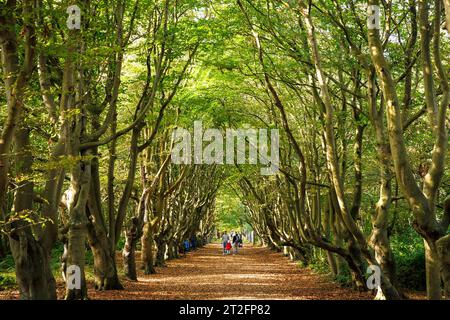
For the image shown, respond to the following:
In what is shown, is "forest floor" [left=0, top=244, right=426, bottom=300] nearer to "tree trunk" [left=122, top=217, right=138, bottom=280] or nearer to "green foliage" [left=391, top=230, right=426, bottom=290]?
"tree trunk" [left=122, top=217, right=138, bottom=280]

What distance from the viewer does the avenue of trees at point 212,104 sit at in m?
8.27

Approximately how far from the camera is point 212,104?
21.2m

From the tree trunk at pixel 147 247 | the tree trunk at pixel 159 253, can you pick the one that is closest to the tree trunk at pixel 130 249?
the tree trunk at pixel 147 247

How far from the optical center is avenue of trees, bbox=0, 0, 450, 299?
8273mm

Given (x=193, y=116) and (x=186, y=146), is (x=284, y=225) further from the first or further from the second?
(x=193, y=116)

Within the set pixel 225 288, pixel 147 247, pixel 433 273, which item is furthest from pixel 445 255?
pixel 147 247

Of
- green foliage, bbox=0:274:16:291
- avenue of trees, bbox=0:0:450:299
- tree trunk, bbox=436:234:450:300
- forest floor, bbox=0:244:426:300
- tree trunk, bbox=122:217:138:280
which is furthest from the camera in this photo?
tree trunk, bbox=122:217:138:280

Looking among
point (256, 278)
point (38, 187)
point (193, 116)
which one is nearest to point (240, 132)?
point (193, 116)

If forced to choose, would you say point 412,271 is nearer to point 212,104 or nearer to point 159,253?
point 212,104

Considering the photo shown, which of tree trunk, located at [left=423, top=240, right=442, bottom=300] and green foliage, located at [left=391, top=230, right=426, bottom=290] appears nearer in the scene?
tree trunk, located at [left=423, top=240, right=442, bottom=300]

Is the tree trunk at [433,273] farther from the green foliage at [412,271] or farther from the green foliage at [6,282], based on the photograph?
the green foliage at [6,282]

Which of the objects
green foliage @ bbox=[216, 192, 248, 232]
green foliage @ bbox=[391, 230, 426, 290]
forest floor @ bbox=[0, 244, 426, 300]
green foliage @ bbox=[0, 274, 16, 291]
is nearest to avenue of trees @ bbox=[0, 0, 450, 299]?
green foliage @ bbox=[391, 230, 426, 290]

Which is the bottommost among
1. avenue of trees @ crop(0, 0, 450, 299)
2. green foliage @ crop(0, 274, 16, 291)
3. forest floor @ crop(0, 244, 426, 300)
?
forest floor @ crop(0, 244, 426, 300)

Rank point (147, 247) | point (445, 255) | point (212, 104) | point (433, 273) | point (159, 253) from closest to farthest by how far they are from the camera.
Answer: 1. point (445, 255)
2. point (433, 273)
3. point (212, 104)
4. point (147, 247)
5. point (159, 253)
